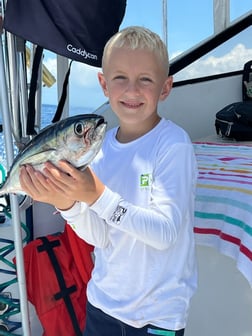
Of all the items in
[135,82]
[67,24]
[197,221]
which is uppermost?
[67,24]

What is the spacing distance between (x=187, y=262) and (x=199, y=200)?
0.41 m

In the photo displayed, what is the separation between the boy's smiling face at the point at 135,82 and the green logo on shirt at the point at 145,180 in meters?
0.14

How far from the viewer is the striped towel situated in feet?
3.77

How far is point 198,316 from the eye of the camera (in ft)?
4.79

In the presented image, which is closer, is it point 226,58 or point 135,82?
point 135,82

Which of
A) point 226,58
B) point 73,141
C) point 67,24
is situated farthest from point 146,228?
point 226,58

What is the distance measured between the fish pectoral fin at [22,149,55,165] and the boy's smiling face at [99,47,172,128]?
257 millimetres

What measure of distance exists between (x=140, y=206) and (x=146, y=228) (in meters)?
0.10

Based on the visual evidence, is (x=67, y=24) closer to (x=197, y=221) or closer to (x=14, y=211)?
(x=14, y=211)

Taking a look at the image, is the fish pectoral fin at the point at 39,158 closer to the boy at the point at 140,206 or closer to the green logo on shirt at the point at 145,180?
the boy at the point at 140,206

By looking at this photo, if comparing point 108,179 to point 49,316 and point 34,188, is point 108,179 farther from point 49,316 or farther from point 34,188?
point 49,316

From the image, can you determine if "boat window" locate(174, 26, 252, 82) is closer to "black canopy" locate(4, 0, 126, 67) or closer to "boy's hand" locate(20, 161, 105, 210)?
"black canopy" locate(4, 0, 126, 67)

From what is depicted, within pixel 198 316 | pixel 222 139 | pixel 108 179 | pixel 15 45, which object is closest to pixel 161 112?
pixel 222 139

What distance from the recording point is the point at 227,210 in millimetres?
1258
